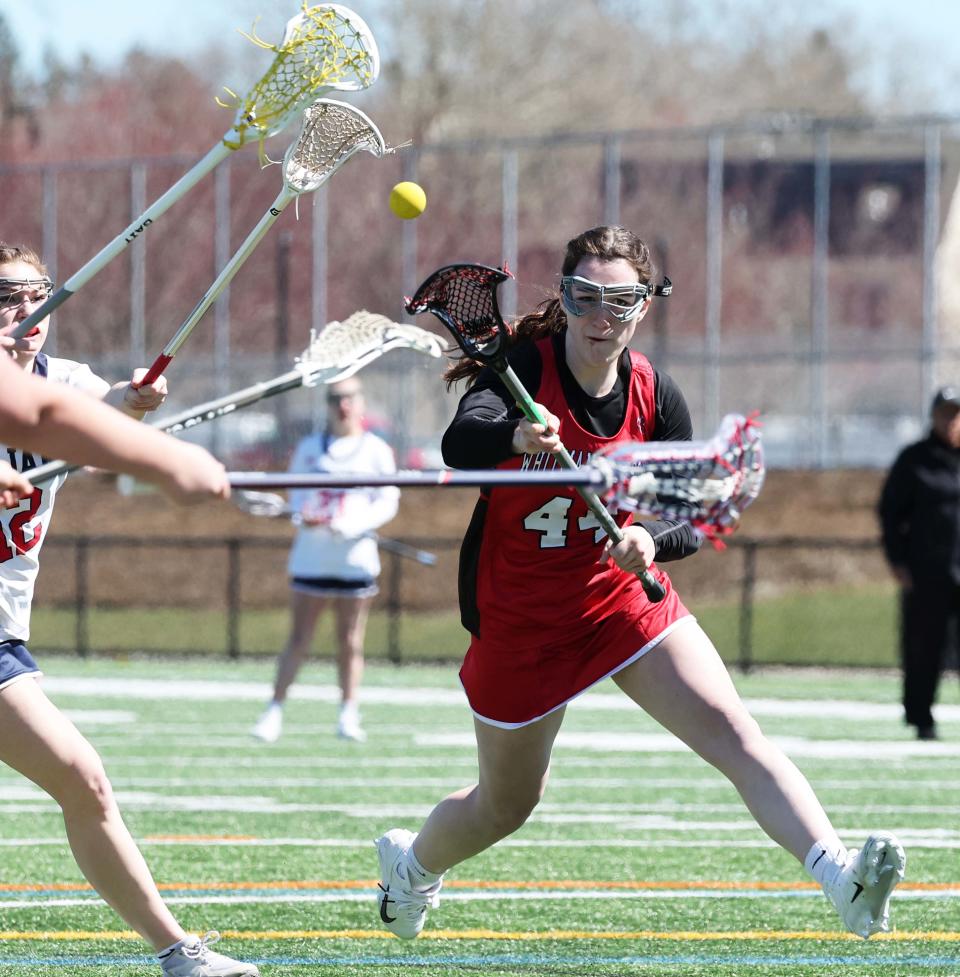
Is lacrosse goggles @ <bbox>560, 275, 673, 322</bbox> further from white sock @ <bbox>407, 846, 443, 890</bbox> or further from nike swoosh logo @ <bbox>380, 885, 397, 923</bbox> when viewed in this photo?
nike swoosh logo @ <bbox>380, 885, 397, 923</bbox>

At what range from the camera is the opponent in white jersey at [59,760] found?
15.1 feet

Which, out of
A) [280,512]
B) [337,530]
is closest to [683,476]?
[337,530]

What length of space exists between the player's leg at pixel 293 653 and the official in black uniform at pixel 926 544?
12.1ft

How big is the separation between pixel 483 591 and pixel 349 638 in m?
6.15

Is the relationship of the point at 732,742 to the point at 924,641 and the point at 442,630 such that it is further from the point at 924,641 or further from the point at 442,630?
the point at 442,630

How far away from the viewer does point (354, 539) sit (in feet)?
36.9

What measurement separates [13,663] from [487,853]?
3257 mm

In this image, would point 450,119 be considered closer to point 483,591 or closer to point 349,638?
point 349,638

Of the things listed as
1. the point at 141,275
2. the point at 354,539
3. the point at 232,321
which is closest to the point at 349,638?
the point at 354,539

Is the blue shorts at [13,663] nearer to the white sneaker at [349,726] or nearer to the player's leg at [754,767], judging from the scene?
the player's leg at [754,767]

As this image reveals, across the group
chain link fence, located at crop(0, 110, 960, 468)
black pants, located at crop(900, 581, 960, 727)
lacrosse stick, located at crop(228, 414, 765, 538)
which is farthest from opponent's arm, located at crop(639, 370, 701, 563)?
chain link fence, located at crop(0, 110, 960, 468)

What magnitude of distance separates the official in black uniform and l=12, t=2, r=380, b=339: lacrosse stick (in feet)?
24.0

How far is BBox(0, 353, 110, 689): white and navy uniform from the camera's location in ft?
15.3

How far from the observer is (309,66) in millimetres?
5215
